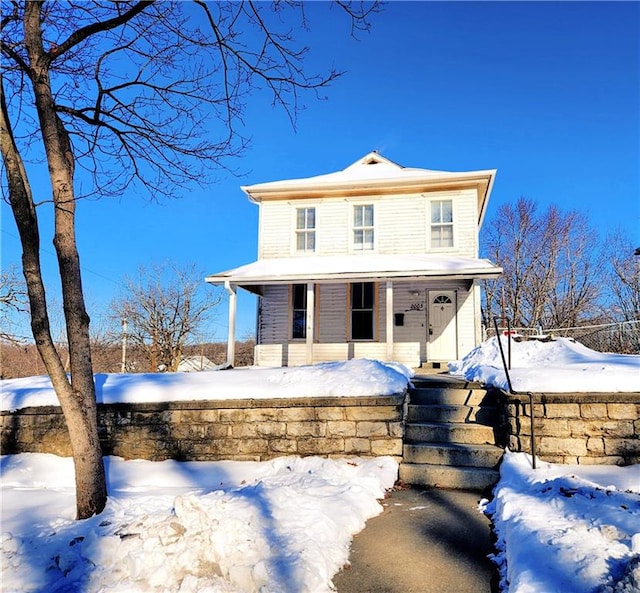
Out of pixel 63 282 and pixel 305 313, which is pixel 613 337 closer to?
pixel 305 313

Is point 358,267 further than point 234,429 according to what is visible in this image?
Yes

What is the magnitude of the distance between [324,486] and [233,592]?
1.76 m

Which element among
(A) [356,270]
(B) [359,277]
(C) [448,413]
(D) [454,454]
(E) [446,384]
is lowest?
(D) [454,454]

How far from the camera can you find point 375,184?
13.0 m

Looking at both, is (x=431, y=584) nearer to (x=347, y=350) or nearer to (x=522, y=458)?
(x=522, y=458)

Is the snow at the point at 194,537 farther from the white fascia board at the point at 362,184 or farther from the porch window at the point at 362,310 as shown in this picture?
the white fascia board at the point at 362,184

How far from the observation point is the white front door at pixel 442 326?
1241 centimetres

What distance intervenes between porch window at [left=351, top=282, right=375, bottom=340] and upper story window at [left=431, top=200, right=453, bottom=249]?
2.21 meters

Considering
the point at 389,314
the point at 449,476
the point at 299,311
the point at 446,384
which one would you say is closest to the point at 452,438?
the point at 449,476

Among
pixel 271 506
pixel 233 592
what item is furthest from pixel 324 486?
pixel 233 592

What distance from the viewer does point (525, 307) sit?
25.7 meters

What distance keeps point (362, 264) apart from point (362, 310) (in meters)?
1.52

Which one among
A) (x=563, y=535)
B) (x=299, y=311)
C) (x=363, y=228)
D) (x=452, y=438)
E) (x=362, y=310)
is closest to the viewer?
(x=563, y=535)

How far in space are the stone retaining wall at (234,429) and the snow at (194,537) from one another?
0.63 metres
